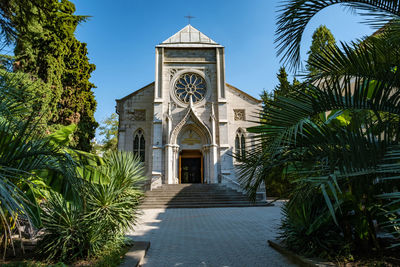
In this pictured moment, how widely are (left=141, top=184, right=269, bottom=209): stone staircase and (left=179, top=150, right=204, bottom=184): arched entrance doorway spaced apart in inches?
171

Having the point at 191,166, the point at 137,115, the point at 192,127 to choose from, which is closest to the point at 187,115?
the point at 192,127

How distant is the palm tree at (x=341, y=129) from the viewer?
2.82 meters

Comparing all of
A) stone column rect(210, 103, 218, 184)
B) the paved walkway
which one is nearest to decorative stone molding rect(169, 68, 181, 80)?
stone column rect(210, 103, 218, 184)

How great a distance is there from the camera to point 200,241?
641cm

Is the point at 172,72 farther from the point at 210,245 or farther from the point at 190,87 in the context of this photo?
the point at 210,245

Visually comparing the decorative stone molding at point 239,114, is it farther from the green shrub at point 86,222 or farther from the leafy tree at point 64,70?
the green shrub at point 86,222

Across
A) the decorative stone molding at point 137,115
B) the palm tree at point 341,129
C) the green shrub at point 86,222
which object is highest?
the decorative stone molding at point 137,115

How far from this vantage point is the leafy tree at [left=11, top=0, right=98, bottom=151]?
1583cm

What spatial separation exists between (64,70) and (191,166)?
12.9 m

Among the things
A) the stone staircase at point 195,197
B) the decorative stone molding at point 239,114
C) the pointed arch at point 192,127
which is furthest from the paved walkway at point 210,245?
the decorative stone molding at point 239,114

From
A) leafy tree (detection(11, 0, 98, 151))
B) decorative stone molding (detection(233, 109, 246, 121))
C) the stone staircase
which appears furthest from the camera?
decorative stone molding (detection(233, 109, 246, 121))

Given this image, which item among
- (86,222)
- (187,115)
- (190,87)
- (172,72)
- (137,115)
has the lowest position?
(86,222)

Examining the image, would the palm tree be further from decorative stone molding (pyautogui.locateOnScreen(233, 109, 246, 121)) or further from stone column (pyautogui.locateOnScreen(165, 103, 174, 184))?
decorative stone molding (pyautogui.locateOnScreen(233, 109, 246, 121))

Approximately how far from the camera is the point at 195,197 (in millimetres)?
16781
